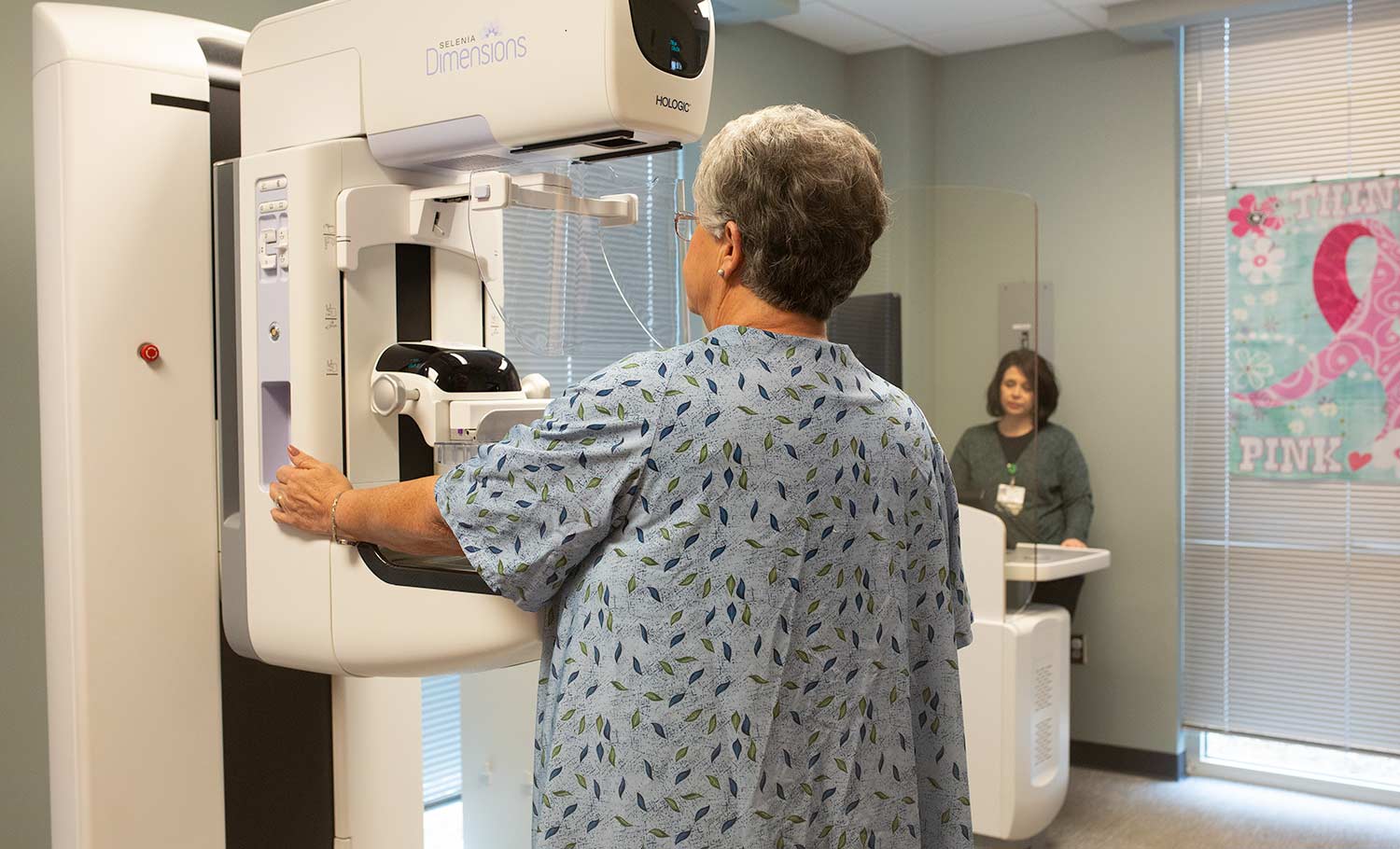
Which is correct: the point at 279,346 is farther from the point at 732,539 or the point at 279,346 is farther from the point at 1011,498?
the point at 1011,498

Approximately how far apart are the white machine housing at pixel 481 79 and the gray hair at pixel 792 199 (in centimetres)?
18

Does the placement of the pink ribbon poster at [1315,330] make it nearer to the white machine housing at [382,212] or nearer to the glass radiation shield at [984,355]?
the glass radiation shield at [984,355]

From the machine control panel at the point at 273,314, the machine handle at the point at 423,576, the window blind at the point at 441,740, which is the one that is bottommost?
the window blind at the point at 441,740

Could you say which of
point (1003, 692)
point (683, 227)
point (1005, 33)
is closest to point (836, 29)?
point (1005, 33)

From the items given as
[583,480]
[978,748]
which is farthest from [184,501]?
[978,748]

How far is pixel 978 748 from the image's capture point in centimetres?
312

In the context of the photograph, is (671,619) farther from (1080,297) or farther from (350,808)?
(1080,297)

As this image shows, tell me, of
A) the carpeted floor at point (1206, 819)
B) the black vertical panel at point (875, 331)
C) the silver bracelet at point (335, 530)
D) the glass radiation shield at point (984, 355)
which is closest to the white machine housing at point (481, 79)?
the silver bracelet at point (335, 530)

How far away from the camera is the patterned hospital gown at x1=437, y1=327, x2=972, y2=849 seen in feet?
3.81

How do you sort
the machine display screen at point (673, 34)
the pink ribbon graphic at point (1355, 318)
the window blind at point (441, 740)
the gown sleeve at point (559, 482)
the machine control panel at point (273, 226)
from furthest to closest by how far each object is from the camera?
1. the pink ribbon graphic at point (1355, 318)
2. the window blind at point (441, 740)
3. the machine control panel at point (273, 226)
4. the machine display screen at point (673, 34)
5. the gown sleeve at point (559, 482)

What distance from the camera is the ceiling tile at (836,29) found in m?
4.06

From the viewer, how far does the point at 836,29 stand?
4270mm

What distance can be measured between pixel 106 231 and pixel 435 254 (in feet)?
1.47

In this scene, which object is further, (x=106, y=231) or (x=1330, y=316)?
(x=1330, y=316)
